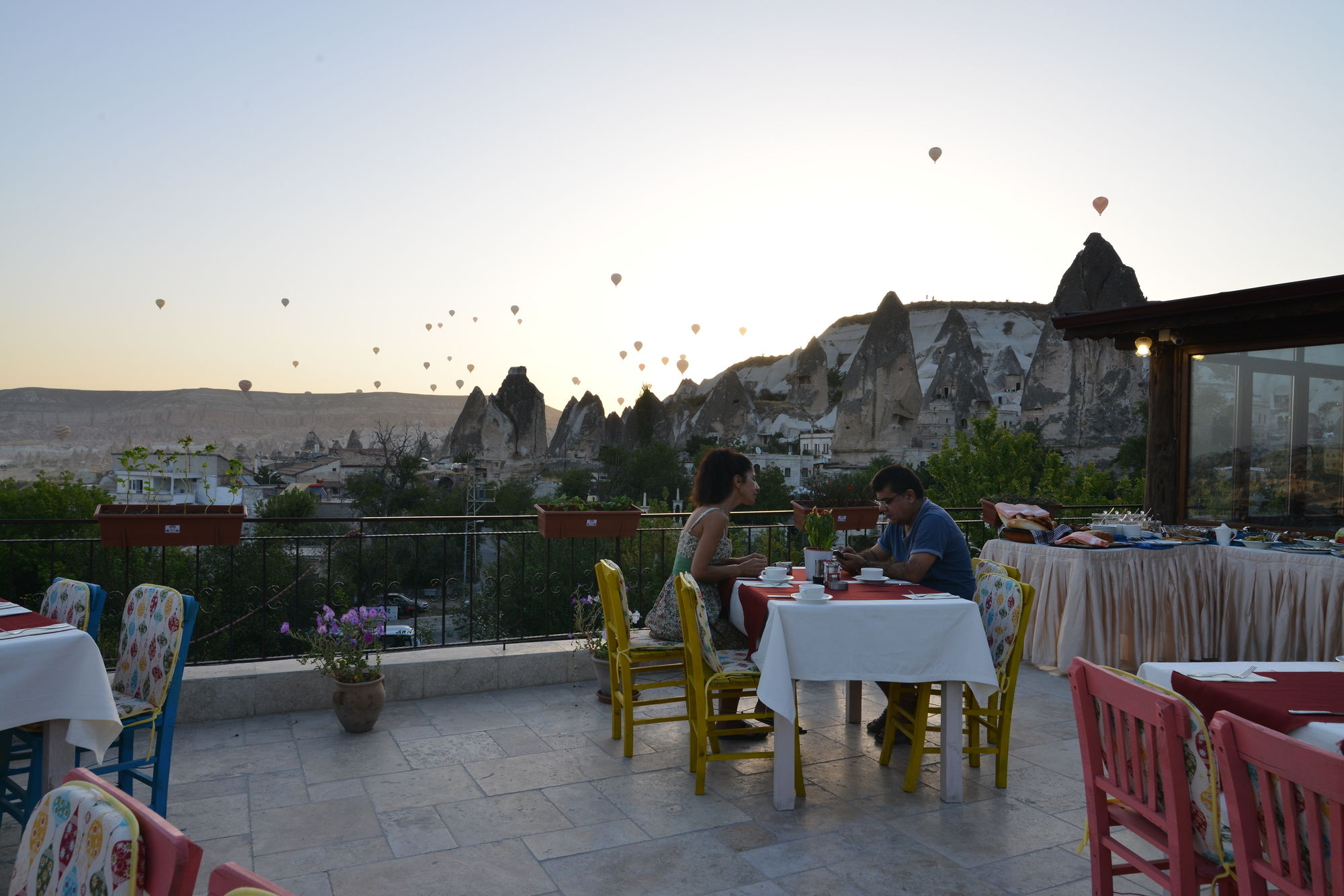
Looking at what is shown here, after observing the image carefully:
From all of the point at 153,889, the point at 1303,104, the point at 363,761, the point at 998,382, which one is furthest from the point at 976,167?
the point at 998,382

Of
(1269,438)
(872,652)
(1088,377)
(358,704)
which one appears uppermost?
(1088,377)

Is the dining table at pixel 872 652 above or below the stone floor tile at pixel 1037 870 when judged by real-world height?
above

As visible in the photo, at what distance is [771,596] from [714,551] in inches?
20.0

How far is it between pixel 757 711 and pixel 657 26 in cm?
631

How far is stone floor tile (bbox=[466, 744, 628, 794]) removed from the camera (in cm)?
Result: 340

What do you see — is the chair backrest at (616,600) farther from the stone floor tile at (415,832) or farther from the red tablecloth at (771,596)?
the stone floor tile at (415,832)

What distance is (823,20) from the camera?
7418mm

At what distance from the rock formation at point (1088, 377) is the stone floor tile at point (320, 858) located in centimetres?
4781

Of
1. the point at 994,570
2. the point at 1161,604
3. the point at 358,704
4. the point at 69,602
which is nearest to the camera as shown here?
the point at 69,602

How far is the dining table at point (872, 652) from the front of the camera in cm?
310

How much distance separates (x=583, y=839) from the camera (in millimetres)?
2881

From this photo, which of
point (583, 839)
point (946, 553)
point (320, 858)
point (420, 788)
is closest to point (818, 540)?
point (946, 553)

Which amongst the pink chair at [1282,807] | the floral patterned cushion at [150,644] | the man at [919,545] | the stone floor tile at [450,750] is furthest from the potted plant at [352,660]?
the pink chair at [1282,807]

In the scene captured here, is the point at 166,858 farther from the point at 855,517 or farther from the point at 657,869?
the point at 855,517
